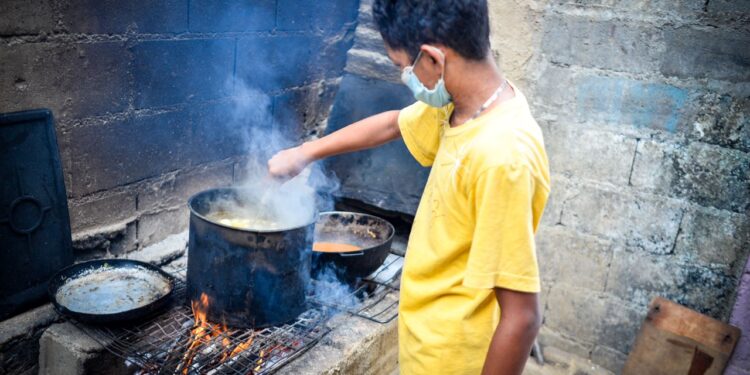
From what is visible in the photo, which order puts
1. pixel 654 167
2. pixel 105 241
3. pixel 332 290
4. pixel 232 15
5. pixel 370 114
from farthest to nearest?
pixel 370 114 → pixel 654 167 → pixel 232 15 → pixel 332 290 → pixel 105 241

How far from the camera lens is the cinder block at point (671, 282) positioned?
4.16 metres

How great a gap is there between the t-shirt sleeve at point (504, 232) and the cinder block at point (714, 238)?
2.86 metres

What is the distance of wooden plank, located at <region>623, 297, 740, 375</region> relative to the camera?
4031 millimetres

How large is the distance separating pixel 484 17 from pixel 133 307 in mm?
2367

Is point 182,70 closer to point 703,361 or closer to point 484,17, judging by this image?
point 484,17

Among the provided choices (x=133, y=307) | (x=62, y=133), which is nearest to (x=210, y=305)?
(x=133, y=307)

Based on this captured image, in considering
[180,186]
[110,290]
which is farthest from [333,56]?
[110,290]

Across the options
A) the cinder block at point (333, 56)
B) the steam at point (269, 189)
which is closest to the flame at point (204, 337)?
the steam at point (269, 189)

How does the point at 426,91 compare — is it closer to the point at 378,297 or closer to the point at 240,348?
the point at 240,348

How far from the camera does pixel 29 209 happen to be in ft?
9.96

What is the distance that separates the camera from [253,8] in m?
4.10

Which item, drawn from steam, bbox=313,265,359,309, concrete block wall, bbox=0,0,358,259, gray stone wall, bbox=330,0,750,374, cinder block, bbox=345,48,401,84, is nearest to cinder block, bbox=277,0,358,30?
concrete block wall, bbox=0,0,358,259

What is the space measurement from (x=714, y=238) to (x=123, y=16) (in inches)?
162

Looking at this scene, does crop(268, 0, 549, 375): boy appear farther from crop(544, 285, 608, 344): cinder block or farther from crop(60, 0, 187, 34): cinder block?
crop(544, 285, 608, 344): cinder block
